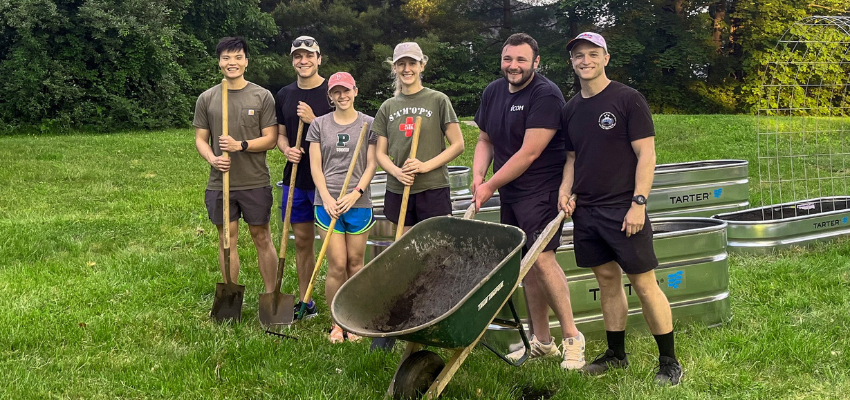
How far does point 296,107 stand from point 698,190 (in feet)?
15.4

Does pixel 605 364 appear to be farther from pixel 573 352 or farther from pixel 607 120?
pixel 607 120

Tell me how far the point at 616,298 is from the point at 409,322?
1.12m

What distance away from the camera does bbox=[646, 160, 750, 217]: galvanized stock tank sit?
7.54m

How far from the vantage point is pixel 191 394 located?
12.0 feet

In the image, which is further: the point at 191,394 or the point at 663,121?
the point at 663,121

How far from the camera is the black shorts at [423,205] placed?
4391mm

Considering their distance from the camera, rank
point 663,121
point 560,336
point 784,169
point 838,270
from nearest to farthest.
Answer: point 560,336, point 838,270, point 784,169, point 663,121

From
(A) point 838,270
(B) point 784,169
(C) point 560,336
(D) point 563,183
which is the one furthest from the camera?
(B) point 784,169

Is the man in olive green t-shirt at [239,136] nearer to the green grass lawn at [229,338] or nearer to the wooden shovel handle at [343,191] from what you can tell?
the wooden shovel handle at [343,191]

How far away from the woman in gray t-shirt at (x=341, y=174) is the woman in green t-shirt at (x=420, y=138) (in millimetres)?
172

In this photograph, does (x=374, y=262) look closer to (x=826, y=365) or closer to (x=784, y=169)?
(x=826, y=365)

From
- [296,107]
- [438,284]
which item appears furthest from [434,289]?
[296,107]

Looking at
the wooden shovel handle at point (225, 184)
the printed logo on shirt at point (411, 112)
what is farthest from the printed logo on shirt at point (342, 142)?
the wooden shovel handle at point (225, 184)

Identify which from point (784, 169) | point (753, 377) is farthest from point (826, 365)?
point (784, 169)
